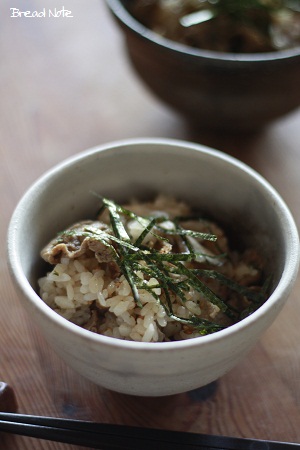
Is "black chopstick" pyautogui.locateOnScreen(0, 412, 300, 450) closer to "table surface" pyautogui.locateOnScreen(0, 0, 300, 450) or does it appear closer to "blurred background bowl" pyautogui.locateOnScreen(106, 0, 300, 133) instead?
"table surface" pyautogui.locateOnScreen(0, 0, 300, 450)

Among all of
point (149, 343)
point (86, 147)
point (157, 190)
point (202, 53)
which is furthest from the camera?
point (86, 147)

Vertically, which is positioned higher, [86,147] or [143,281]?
[86,147]

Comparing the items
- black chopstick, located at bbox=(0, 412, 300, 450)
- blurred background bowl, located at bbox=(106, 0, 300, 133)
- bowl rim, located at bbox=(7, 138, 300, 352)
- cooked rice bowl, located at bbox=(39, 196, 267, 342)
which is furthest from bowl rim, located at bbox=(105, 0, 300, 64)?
black chopstick, located at bbox=(0, 412, 300, 450)

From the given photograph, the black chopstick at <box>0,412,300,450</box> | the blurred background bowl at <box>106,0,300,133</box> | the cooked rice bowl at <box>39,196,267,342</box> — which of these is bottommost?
the black chopstick at <box>0,412,300,450</box>

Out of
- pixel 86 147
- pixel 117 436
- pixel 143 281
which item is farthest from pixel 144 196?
pixel 117 436

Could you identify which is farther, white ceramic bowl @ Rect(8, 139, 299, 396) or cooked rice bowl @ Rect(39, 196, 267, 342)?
cooked rice bowl @ Rect(39, 196, 267, 342)

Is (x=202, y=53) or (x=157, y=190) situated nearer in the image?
(x=157, y=190)

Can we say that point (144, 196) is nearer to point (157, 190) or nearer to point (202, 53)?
point (157, 190)

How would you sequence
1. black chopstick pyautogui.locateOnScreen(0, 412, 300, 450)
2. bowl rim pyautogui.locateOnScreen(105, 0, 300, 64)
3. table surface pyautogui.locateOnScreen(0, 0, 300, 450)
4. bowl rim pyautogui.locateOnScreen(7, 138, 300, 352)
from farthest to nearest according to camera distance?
bowl rim pyautogui.locateOnScreen(105, 0, 300, 64) < table surface pyautogui.locateOnScreen(0, 0, 300, 450) < black chopstick pyautogui.locateOnScreen(0, 412, 300, 450) < bowl rim pyautogui.locateOnScreen(7, 138, 300, 352)
